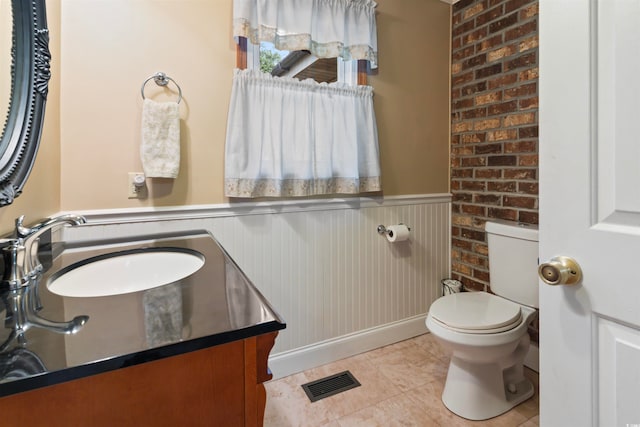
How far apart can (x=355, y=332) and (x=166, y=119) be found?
163cm

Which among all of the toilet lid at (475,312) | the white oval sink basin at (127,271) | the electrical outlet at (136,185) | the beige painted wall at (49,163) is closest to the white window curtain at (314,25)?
the beige painted wall at (49,163)

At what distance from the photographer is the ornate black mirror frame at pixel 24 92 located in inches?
33.9

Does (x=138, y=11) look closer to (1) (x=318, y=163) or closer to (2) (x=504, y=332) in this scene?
(1) (x=318, y=163)

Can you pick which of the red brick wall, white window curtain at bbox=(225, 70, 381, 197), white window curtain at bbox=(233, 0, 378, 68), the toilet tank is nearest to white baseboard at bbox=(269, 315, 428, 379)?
the red brick wall

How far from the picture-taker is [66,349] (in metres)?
0.50

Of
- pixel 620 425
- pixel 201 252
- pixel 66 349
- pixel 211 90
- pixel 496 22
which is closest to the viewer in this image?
pixel 66 349

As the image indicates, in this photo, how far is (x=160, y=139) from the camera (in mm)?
1467

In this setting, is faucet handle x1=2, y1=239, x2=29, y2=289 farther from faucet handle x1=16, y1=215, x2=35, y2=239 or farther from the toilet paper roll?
the toilet paper roll

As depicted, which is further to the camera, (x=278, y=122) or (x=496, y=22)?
(x=496, y=22)

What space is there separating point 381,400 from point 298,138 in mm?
1453

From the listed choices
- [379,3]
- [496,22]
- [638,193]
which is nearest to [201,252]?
[638,193]

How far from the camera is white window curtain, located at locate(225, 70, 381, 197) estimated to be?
166 cm

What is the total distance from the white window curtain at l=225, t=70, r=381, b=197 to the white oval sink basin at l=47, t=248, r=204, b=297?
0.58m

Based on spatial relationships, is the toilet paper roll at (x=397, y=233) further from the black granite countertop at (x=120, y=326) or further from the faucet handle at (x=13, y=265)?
the faucet handle at (x=13, y=265)
